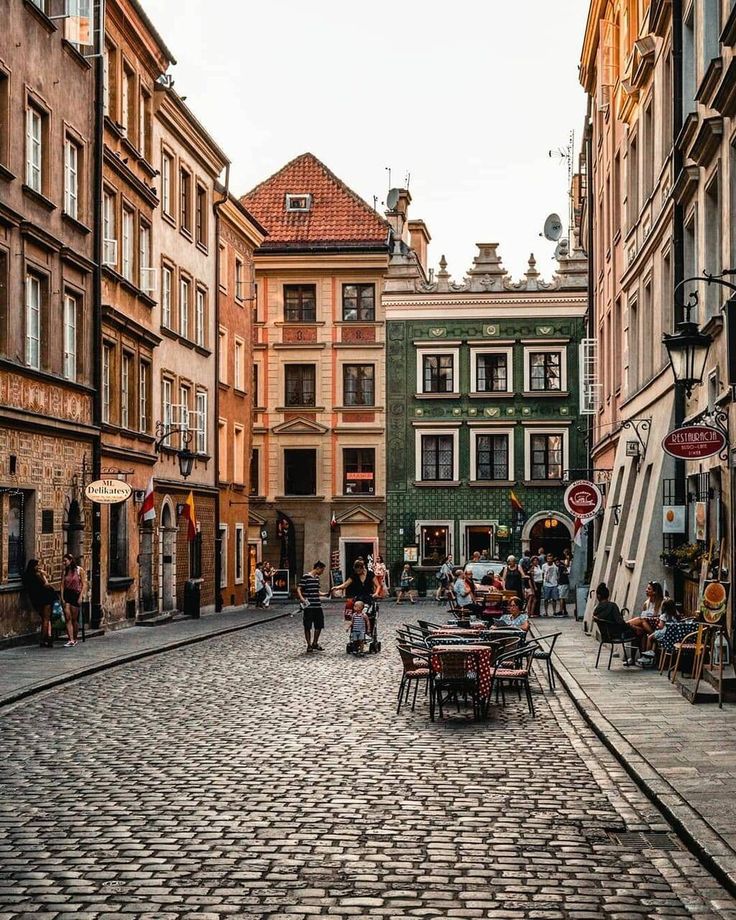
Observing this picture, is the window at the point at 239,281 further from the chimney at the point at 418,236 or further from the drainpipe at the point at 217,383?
the chimney at the point at 418,236

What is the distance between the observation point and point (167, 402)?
3812cm

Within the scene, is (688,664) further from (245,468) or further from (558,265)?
(558,265)

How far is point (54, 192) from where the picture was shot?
2780 cm

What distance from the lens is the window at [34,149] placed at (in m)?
26.4

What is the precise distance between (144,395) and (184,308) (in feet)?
17.7

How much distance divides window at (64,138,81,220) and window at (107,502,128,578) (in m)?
7.28

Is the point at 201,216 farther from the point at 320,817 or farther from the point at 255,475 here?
the point at 320,817

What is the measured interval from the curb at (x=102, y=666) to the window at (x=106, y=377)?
5719mm

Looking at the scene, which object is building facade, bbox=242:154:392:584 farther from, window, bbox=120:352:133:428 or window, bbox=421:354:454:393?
window, bbox=120:352:133:428

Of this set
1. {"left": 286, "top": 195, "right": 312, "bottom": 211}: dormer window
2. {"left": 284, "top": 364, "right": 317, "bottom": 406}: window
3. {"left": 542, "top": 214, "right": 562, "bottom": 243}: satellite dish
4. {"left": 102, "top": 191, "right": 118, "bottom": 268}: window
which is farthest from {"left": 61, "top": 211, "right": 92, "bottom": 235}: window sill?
{"left": 542, "top": 214, "right": 562, "bottom": 243}: satellite dish

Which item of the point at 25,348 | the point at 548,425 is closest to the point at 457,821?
the point at 25,348

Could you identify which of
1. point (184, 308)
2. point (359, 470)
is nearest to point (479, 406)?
point (359, 470)

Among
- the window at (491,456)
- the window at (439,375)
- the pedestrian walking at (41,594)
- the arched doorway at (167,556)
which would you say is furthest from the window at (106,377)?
the window at (491,456)

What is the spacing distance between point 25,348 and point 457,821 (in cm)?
1858
